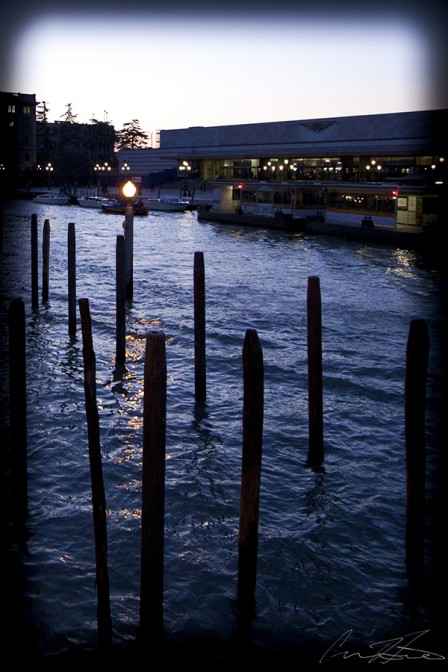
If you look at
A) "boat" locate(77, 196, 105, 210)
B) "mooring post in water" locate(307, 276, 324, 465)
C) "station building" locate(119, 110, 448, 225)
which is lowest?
"mooring post in water" locate(307, 276, 324, 465)

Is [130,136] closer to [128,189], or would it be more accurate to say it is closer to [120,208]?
[120,208]

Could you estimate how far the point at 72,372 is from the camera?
13719 millimetres

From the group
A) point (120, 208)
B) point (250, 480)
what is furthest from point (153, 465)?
point (120, 208)

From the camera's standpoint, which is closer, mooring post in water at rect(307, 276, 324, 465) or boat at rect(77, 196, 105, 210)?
mooring post in water at rect(307, 276, 324, 465)

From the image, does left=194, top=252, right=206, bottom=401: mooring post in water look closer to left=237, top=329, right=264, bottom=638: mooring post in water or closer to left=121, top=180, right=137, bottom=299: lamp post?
left=237, top=329, right=264, bottom=638: mooring post in water

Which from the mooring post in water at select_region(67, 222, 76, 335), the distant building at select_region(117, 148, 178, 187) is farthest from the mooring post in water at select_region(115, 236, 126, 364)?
the distant building at select_region(117, 148, 178, 187)

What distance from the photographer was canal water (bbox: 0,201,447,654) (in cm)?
654

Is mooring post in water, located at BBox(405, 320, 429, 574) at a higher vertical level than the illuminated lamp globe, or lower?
lower

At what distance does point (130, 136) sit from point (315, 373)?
450ft

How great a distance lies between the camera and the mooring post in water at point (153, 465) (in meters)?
5.57

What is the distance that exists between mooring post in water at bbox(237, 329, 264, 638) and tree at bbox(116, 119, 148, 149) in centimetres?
13874

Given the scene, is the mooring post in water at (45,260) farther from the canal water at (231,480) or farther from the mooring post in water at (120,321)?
the mooring post in water at (120,321)

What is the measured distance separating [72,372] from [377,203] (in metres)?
37.7
